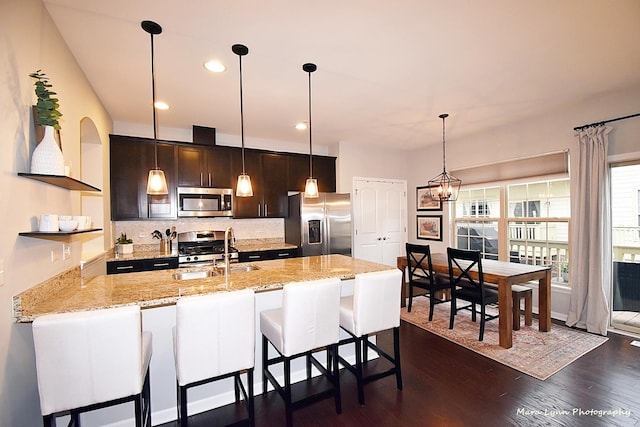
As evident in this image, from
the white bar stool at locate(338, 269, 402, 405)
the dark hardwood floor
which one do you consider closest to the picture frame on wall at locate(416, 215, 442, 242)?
the dark hardwood floor

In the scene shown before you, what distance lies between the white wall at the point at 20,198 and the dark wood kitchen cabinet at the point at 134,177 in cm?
200

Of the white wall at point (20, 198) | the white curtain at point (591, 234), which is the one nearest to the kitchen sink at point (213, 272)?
the white wall at point (20, 198)

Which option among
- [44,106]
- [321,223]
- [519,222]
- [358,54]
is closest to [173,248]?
[321,223]

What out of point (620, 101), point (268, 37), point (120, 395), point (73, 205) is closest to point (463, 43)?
point (268, 37)

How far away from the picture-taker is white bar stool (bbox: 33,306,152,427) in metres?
1.29

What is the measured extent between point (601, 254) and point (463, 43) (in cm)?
291

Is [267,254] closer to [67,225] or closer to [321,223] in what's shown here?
[321,223]

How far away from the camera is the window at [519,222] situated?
3852 mm

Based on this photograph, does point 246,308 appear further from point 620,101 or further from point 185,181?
point 620,101

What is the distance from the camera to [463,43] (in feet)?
7.29

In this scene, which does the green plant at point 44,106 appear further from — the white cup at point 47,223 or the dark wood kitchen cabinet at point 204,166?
the dark wood kitchen cabinet at point 204,166

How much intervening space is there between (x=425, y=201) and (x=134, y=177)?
4.83 m

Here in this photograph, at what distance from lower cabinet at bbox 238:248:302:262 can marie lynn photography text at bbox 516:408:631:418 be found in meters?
3.16

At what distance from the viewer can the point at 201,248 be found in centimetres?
411
